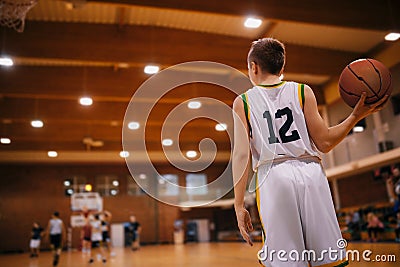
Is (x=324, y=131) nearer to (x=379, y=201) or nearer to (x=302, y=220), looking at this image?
(x=302, y=220)

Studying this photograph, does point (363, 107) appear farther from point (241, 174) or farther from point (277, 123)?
point (241, 174)

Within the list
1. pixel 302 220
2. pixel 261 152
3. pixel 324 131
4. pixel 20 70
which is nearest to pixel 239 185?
pixel 261 152

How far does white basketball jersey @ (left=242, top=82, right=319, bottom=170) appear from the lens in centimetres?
182

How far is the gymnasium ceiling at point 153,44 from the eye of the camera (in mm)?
9492

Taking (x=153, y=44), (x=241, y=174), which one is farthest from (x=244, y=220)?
(x=153, y=44)

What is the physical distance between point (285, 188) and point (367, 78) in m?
0.83

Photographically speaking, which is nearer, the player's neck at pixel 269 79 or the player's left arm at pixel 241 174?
the player's left arm at pixel 241 174

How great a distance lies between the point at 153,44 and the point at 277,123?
10.3 meters

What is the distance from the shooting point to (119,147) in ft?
72.3

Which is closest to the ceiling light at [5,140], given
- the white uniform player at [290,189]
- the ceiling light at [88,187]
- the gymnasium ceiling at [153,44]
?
the gymnasium ceiling at [153,44]

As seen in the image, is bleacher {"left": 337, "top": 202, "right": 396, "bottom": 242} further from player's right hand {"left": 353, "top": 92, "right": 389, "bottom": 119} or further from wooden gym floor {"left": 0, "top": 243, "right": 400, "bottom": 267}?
player's right hand {"left": 353, "top": 92, "right": 389, "bottom": 119}

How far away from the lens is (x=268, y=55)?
1913mm

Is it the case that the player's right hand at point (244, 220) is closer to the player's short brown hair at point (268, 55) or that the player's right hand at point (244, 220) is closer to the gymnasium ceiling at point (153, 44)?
the player's short brown hair at point (268, 55)

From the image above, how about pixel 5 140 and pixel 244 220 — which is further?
pixel 5 140
